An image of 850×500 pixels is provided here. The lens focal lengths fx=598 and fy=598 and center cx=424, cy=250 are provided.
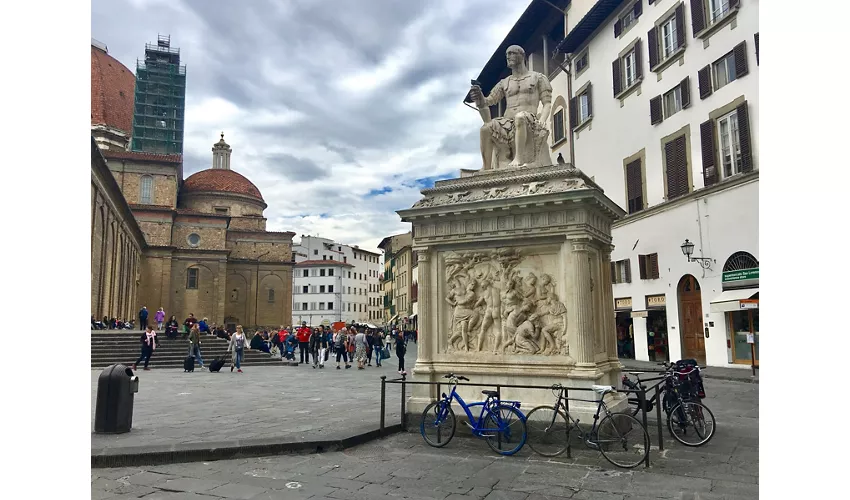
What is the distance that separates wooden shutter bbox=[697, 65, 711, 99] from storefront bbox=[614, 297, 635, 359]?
29.3ft

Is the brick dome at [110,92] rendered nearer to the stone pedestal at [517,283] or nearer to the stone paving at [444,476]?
the stone pedestal at [517,283]

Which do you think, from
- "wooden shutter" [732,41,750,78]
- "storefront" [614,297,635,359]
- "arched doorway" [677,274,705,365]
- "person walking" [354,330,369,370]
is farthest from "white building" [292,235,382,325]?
"wooden shutter" [732,41,750,78]

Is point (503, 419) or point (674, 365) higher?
point (674, 365)

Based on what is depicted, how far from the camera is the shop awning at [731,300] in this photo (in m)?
18.5

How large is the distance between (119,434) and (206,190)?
5945 centimetres

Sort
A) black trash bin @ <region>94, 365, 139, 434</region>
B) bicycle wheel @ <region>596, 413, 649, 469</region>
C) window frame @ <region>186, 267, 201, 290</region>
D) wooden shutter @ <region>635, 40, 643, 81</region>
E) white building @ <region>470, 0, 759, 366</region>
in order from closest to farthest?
1. bicycle wheel @ <region>596, 413, 649, 469</region>
2. black trash bin @ <region>94, 365, 139, 434</region>
3. white building @ <region>470, 0, 759, 366</region>
4. wooden shutter @ <region>635, 40, 643, 81</region>
5. window frame @ <region>186, 267, 201, 290</region>

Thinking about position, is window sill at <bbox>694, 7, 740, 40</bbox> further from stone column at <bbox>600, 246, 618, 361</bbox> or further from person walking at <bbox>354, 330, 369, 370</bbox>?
person walking at <bbox>354, 330, 369, 370</bbox>

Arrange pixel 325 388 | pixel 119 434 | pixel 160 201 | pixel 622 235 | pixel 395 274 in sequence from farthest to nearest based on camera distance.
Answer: pixel 395 274
pixel 160 201
pixel 622 235
pixel 325 388
pixel 119 434

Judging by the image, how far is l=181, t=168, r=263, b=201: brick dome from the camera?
2517 inches

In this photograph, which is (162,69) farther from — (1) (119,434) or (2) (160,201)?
(1) (119,434)

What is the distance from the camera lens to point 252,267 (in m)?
61.5

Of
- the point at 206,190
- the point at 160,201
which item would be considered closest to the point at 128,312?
the point at 160,201

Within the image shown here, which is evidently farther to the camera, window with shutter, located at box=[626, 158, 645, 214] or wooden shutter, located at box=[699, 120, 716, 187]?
window with shutter, located at box=[626, 158, 645, 214]

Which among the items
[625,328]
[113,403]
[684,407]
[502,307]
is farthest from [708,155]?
[113,403]
